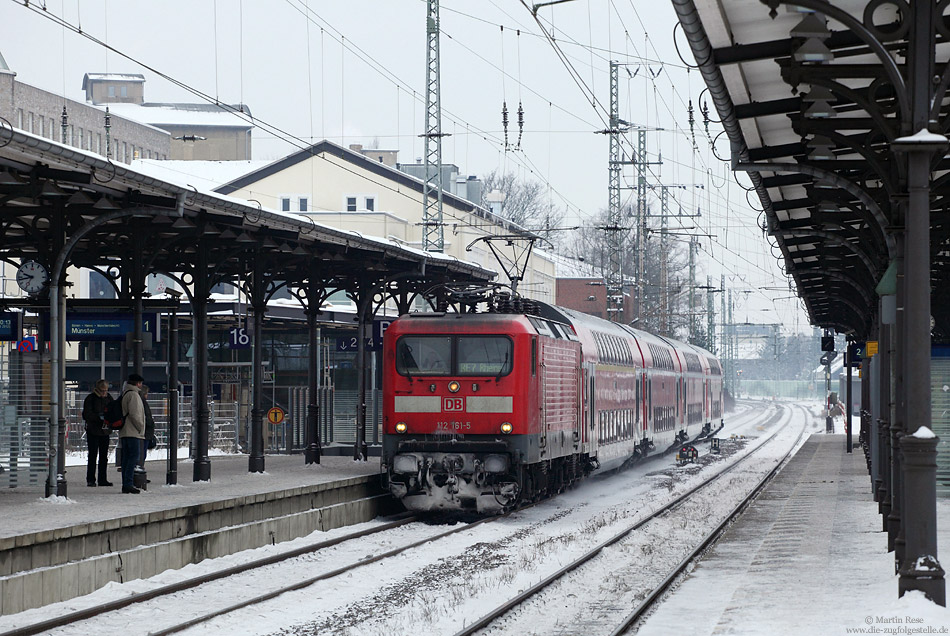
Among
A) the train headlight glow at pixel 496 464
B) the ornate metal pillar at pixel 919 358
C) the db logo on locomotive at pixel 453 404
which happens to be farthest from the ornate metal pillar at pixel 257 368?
the ornate metal pillar at pixel 919 358

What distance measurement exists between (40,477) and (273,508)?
2.83 meters

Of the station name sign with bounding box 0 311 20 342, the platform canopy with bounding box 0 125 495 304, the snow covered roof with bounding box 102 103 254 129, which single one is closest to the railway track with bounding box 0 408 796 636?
the platform canopy with bounding box 0 125 495 304

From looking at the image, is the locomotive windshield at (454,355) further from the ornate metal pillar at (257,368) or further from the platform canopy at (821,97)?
the platform canopy at (821,97)

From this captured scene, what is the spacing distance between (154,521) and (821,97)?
7.96 meters

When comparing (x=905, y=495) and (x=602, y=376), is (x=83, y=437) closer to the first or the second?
(x=602, y=376)

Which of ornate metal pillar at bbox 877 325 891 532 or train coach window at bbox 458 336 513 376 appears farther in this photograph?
train coach window at bbox 458 336 513 376

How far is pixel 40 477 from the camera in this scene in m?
16.4

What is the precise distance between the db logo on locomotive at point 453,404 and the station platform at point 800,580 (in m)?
3.95

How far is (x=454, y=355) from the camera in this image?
18672mm

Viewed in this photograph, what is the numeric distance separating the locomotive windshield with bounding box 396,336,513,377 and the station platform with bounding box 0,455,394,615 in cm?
199

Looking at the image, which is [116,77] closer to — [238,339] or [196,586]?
[238,339]

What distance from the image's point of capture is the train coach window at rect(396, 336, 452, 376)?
61.3 ft

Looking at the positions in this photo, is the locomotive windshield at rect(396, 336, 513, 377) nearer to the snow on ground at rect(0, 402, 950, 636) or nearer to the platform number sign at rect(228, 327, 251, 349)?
the snow on ground at rect(0, 402, 950, 636)

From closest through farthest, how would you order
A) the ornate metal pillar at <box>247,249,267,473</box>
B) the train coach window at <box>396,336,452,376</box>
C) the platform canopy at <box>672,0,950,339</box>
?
the platform canopy at <box>672,0,950,339</box> → the train coach window at <box>396,336,452,376</box> → the ornate metal pillar at <box>247,249,267,473</box>
